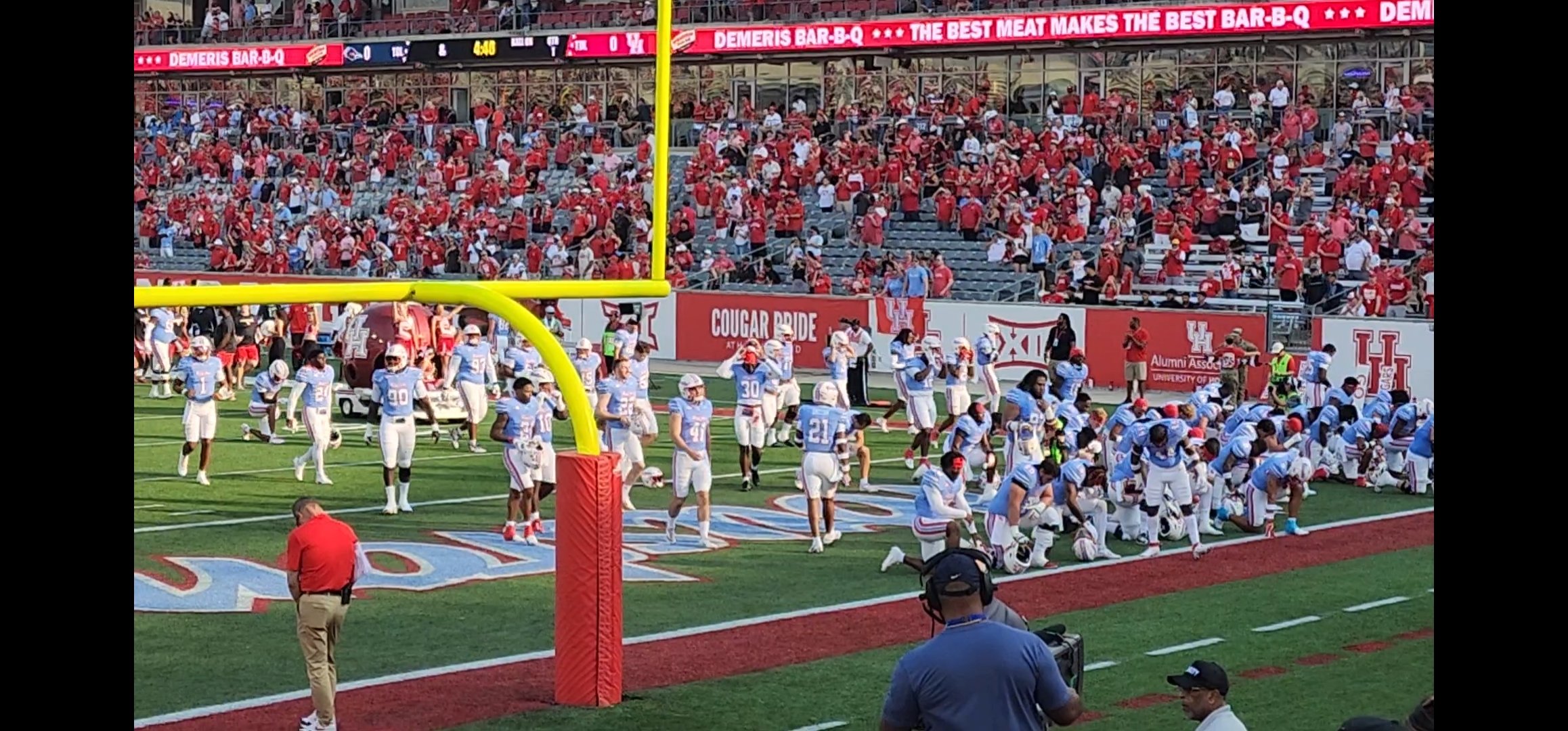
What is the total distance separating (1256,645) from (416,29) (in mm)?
34681

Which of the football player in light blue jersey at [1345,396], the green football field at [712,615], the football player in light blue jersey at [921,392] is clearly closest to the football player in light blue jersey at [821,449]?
the green football field at [712,615]

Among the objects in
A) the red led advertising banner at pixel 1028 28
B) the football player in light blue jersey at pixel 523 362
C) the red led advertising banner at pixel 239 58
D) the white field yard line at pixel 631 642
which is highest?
the red led advertising banner at pixel 239 58

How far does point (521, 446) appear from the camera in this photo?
16953mm

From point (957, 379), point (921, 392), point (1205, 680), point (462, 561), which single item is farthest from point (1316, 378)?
point (1205, 680)

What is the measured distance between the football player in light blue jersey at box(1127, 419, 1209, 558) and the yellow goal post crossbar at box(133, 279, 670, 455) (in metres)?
6.73

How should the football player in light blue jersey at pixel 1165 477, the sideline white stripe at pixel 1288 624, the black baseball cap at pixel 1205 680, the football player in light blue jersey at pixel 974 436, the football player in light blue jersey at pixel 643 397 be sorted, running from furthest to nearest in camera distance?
1. the football player in light blue jersey at pixel 643 397
2. the football player in light blue jersey at pixel 974 436
3. the football player in light blue jersey at pixel 1165 477
4. the sideline white stripe at pixel 1288 624
5. the black baseball cap at pixel 1205 680

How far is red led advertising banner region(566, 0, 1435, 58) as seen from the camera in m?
34.0

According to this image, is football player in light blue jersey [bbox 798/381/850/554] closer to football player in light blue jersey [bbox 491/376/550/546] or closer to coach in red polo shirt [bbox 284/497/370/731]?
football player in light blue jersey [bbox 491/376/550/546]

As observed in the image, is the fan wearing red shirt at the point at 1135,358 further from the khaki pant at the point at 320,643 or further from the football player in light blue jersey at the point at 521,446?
the khaki pant at the point at 320,643

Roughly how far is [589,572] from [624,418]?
26.6ft

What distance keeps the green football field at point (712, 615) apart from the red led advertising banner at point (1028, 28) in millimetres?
15617

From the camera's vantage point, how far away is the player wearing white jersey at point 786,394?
21.5 meters
